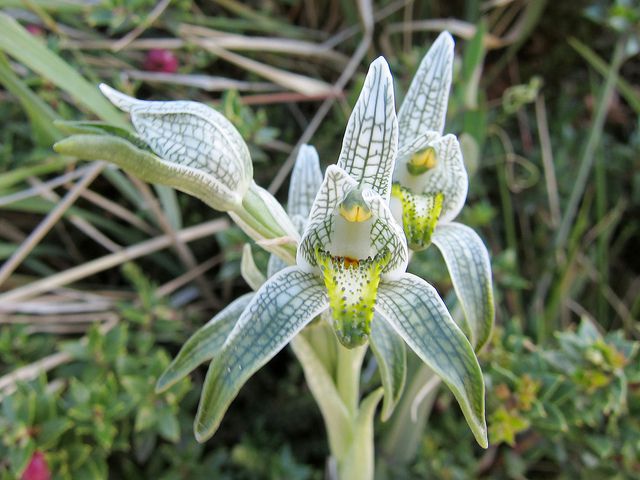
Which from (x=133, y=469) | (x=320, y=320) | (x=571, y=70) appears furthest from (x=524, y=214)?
(x=133, y=469)

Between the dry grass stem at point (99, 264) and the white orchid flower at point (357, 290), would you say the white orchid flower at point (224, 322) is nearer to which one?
the white orchid flower at point (357, 290)

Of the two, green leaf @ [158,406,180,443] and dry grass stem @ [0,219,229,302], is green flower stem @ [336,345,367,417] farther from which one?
dry grass stem @ [0,219,229,302]

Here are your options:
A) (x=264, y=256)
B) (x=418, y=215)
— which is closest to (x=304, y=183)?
(x=264, y=256)

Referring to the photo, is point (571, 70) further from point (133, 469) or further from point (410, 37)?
point (133, 469)

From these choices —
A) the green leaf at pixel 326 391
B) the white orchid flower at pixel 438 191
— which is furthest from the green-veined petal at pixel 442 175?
the green leaf at pixel 326 391

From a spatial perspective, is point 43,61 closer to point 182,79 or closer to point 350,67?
point 182,79

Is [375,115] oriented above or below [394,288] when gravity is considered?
above
